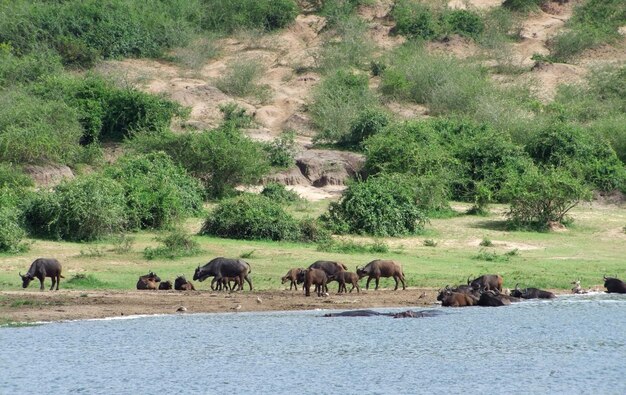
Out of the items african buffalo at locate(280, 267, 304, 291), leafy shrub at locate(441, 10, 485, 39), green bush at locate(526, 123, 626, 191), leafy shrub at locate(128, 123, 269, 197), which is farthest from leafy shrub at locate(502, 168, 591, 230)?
leafy shrub at locate(441, 10, 485, 39)

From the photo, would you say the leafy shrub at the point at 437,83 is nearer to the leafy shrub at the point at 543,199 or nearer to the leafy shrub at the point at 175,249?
the leafy shrub at the point at 543,199

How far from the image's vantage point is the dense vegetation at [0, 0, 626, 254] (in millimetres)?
36688

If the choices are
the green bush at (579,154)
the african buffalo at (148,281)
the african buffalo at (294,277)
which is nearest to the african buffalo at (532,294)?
the african buffalo at (294,277)

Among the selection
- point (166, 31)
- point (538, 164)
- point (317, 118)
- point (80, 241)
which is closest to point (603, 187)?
point (538, 164)

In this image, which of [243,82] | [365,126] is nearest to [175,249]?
[365,126]

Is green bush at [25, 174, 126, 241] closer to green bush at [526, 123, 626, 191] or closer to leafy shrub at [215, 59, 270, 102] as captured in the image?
green bush at [526, 123, 626, 191]

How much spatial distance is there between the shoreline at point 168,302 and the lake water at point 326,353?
56cm

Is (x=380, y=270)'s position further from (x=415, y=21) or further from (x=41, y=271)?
(x=415, y=21)

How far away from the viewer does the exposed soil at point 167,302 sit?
25.4 meters

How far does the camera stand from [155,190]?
124ft

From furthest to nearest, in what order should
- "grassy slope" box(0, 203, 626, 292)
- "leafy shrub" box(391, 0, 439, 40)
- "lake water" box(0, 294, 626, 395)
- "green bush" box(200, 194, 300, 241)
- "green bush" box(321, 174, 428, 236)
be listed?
1. "leafy shrub" box(391, 0, 439, 40)
2. "green bush" box(321, 174, 428, 236)
3. "green bush" box(200, 194, 300, 241)
4. "grassy slope" box(0, 203, 626, 292)
5. "lake water" box(0, 294, 626, 395)

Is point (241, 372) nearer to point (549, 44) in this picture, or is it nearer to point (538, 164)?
point (538, 164)

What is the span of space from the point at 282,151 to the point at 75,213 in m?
16.0

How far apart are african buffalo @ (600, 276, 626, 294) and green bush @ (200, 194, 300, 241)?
396 inches
